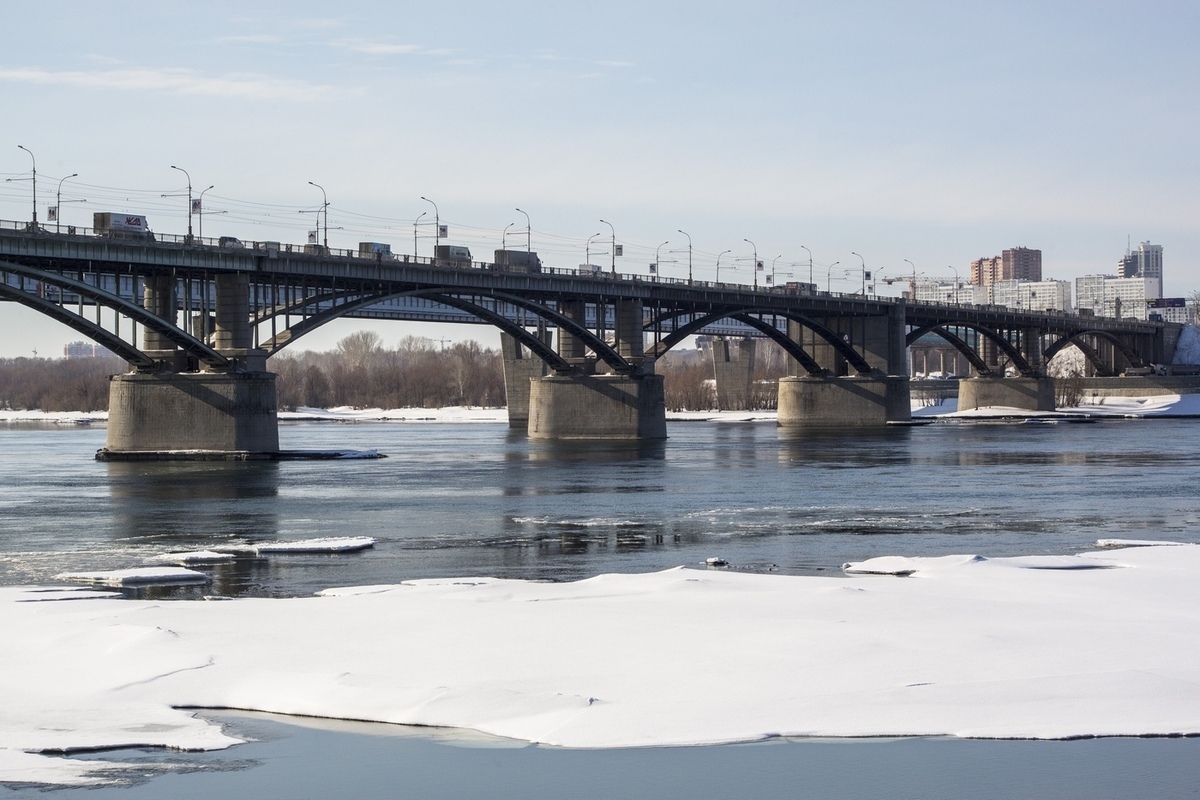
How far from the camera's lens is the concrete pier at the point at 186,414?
69.5 metres

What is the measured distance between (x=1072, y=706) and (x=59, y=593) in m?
17.0

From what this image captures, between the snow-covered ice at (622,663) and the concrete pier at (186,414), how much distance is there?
152ft

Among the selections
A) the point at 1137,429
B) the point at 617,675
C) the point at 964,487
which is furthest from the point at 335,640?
the point at 1137,429

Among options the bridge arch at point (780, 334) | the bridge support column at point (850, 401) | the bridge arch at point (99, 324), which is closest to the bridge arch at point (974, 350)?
the bridge support column at point (850, 401)

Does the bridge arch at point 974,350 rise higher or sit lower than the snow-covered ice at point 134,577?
higher

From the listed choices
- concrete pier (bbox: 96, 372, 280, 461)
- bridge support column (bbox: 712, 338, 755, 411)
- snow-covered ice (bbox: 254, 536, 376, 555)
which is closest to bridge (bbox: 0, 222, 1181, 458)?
concrete pier (bbox: 96, 372, 280, 461)

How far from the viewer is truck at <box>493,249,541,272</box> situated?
89.4 m

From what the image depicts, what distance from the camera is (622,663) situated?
702 inches

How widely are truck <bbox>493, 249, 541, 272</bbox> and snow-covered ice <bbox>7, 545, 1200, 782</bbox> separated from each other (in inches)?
2602

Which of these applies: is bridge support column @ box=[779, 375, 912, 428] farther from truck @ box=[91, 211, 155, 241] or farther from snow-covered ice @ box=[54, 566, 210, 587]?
snow-covered ice @ box=[54, 566, 210, 587]

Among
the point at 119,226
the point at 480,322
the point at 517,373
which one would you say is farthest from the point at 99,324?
the point at 517,373

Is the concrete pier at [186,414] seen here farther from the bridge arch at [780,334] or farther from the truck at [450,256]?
the bridge arch at [780,334]

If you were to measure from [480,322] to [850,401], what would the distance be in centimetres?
3205

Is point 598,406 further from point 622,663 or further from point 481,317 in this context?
point 622,663
